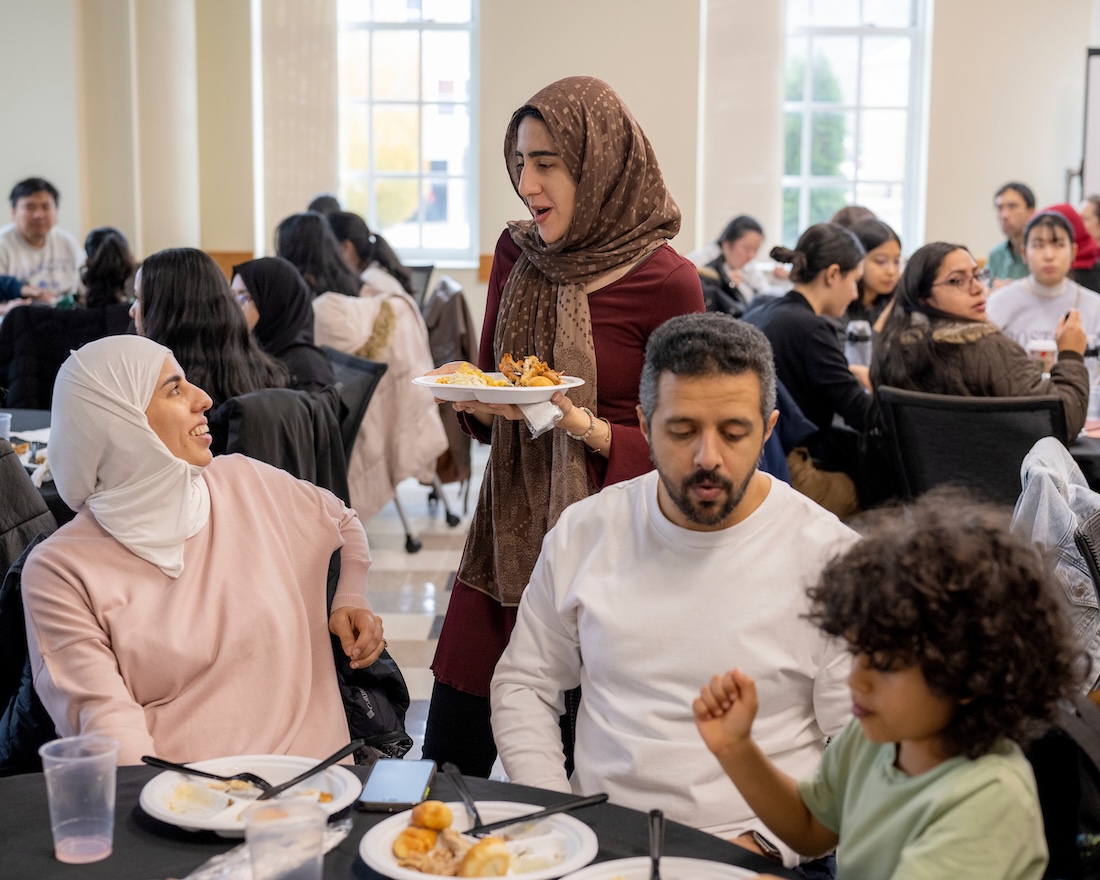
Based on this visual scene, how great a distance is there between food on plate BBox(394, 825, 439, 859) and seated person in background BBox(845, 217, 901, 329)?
4.52 m

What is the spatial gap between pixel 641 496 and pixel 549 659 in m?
0.26

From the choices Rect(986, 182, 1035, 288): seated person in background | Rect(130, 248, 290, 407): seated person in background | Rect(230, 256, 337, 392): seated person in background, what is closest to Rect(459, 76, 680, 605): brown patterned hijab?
Rect(130, 248, 290, 407): seated person in background

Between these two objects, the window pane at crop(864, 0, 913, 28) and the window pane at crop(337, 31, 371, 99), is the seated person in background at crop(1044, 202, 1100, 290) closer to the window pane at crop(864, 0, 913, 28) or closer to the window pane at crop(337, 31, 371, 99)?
the window pane at crop(864, 0, 913, 28)

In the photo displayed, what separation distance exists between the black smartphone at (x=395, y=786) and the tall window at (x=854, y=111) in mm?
8491

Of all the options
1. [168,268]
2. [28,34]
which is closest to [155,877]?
[168,268]

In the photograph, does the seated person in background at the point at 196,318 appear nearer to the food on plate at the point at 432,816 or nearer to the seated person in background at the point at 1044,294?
the food on plate at the point at 432,816

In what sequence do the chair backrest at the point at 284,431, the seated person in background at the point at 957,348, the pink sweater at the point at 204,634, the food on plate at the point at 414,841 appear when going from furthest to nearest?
the seated person in background at the point at 957,348 < the chair backrest at the point at 284,431 < the pink sweater at the point at 204,634 < the food on plate at the point at 414,841

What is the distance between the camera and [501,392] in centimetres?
190

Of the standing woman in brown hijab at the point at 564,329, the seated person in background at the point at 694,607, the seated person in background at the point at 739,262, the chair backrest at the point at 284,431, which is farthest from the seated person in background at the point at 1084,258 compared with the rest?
the seated person in background at the point at 694,607

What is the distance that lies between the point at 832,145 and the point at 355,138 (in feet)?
12.1

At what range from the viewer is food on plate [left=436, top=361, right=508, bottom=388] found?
201cm

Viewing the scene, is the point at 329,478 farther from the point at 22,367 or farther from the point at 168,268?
the point at 22,367

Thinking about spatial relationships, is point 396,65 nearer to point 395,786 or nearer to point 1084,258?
point 1084,258

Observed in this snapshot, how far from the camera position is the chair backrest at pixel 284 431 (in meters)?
3.12
